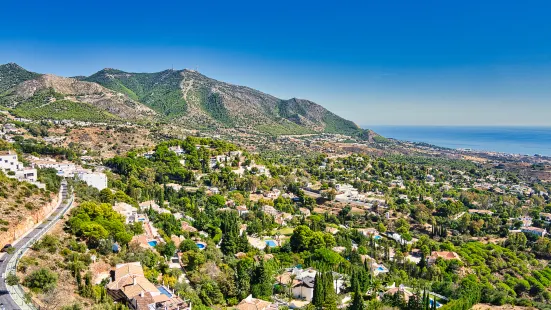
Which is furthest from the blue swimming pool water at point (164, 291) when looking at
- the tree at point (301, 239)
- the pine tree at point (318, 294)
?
the tree at point (301, 239)

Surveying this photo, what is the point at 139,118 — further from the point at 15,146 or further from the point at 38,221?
the point at 38,221

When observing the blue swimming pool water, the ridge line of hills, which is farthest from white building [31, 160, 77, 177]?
the ridge line of hills

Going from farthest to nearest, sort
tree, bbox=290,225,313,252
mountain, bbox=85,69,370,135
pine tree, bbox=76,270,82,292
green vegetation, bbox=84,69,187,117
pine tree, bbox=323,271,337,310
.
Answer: green vegetation, bbox=84,69,187,117, mountain, bbox=85,69,370,135, tree, bbox=290,225,313,252, pine tree, bbox=323,271,337,310, pine tree, bbox=76,270,82,292

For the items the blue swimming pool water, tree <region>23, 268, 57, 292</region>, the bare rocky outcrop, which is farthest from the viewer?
the bare rocky outcrop

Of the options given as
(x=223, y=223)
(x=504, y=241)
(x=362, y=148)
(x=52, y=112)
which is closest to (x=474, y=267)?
(x=504, y=241)

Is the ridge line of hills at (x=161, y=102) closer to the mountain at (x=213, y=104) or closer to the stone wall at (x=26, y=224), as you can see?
the mountain at (x=213, y=104)

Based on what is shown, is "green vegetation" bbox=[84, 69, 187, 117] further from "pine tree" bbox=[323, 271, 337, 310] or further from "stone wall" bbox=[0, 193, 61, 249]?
"pine tree" bbox=[323, 271, 337, 310]

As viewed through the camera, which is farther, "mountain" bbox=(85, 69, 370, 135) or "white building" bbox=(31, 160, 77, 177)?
"mountain" bbox=(85, 69, 370, 135)
